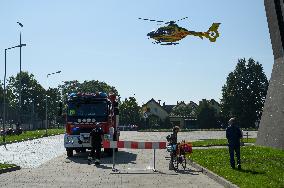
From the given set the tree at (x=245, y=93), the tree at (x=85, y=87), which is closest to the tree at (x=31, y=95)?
the tree at (x=85, y=87)

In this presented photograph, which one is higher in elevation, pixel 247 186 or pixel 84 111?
Answer: pixel 84 111

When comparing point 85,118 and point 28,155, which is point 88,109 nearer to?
point 85,118

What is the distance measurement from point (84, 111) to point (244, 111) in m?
77.3

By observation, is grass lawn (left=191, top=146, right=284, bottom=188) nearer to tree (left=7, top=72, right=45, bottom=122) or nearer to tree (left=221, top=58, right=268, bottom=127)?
tree (left=221, top=58, right=268, bottom=127)

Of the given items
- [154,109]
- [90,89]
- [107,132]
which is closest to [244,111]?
[154,109]

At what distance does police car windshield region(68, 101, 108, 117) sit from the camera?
2414 centimetres

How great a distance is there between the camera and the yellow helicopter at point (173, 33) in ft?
101

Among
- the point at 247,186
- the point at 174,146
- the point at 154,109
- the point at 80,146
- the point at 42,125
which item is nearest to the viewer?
the point at 247,186

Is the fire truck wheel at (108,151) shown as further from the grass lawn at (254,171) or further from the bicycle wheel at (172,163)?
the bicycle wheel at (172,163)

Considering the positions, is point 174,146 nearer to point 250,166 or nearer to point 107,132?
point 250,166

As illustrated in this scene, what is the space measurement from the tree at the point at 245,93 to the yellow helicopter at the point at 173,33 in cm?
6699

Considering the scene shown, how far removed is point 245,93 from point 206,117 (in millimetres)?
9607

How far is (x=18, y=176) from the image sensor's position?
15562mm

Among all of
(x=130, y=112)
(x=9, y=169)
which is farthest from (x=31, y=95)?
(x=9, y=169)
